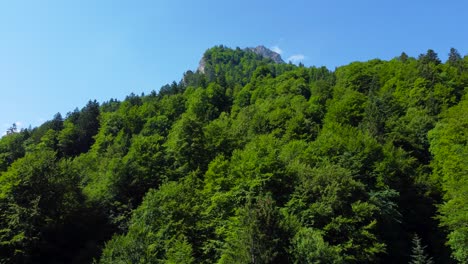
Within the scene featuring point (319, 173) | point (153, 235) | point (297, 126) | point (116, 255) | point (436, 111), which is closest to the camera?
point (116, 255)

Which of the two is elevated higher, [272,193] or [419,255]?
[272,193]

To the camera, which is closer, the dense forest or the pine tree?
the dense forest

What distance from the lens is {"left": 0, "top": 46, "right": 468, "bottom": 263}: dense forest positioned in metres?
30.7

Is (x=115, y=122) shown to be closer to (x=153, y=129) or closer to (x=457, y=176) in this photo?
(x=153, y=129)

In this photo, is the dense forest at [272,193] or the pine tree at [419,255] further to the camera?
the pine tree at [419,255]

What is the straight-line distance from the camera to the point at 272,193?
37.4 metres

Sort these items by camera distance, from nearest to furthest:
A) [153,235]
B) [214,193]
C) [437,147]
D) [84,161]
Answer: [153,235], [214,193], [437,147], [84,161]

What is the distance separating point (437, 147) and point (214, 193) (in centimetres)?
3085

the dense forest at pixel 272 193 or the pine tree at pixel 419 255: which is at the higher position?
the dense forest at pixel 272 193

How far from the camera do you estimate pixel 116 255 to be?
94.6ft

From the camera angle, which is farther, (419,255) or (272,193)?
(272,193)

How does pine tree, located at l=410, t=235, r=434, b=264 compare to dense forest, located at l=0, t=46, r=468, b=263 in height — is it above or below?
below

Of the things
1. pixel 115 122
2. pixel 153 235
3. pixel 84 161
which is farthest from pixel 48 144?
pixel 153 235

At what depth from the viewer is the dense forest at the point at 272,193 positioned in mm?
30656
